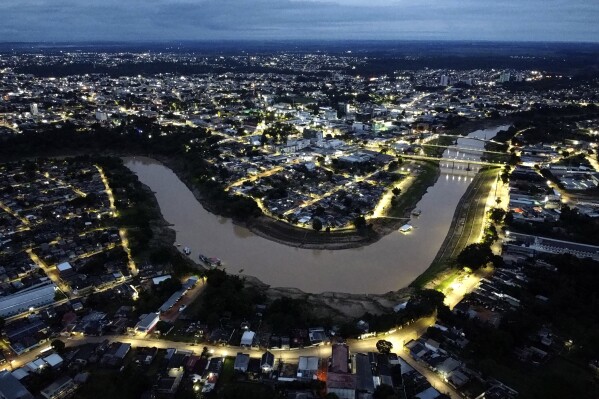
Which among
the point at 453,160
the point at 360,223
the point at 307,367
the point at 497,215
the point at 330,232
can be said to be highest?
the point at 453,160

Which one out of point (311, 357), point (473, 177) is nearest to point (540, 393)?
point (311, 357)

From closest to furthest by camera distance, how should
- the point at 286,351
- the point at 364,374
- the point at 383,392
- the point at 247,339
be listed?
the point at 383,392 → the point at 364,374 → the point at 286,351 → the point at 247,339

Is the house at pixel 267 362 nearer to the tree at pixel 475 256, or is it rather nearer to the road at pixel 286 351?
the road at pixel 286 351

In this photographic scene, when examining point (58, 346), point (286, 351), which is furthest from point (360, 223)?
point (58, 346)

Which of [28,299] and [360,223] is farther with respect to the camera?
[360,223]

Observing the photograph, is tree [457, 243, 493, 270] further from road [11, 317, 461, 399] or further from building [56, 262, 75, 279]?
building [56, 262, 75, 279]

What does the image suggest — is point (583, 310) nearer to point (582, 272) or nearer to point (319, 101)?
point (582, 272)

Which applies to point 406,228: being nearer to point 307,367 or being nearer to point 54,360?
point 307,367

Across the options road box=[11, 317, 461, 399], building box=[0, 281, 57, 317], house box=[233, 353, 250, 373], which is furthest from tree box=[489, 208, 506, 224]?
building box=[0, 281, 57, 317]
